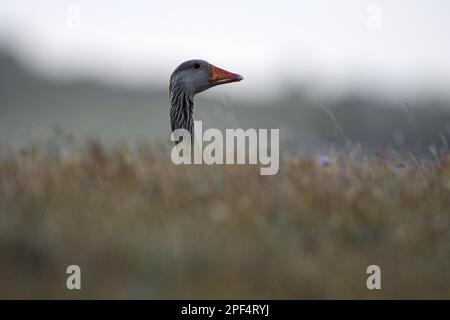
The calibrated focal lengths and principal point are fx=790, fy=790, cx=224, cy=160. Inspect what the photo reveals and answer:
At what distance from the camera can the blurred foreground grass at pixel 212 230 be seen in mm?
5957

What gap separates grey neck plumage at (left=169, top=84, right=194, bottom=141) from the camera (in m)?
11.5

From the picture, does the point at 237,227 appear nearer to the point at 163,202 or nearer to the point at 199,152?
the point at 163,202

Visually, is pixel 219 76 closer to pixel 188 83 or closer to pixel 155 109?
pixel 188 83

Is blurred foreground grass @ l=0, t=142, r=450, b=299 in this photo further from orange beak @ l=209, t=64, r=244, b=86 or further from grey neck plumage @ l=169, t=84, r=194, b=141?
orange beak @ l=209, t=64, r=244, b=86

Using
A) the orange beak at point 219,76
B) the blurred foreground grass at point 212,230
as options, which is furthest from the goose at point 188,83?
the blurred foreground grass at point 212,230

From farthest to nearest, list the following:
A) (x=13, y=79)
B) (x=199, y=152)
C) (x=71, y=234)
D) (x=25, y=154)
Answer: (x=13, y=79) < (x=199, y=152) < (x=25, y=154) < (x=71, y=234)

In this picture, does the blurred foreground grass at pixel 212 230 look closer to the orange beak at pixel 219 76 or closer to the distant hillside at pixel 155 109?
the orange beak at pixel 219 76

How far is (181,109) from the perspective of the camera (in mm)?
11602

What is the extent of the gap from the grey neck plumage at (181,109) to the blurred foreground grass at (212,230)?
10.5 ft

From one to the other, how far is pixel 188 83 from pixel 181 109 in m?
0.40

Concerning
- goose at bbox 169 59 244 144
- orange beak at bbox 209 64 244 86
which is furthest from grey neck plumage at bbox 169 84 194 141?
orange beak at bbox 209 64 244 86
